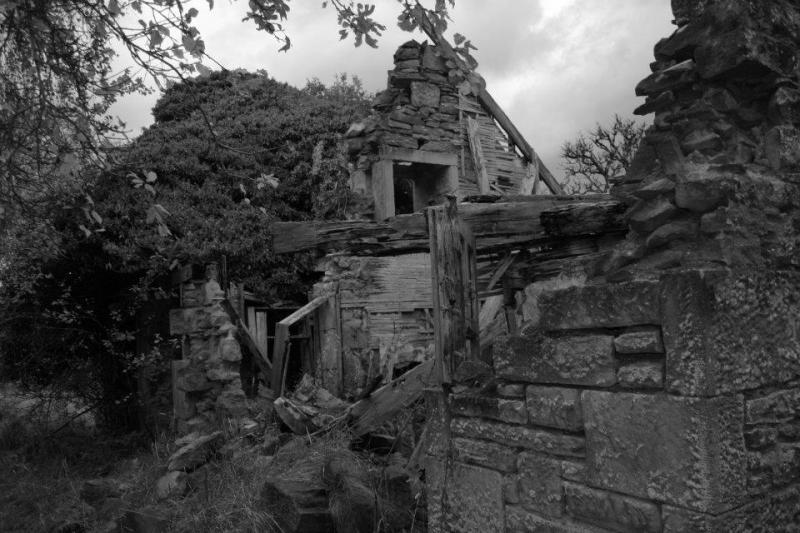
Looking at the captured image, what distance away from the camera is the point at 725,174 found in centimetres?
283

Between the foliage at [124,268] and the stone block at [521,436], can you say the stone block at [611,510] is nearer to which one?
the stone block at [521,436]

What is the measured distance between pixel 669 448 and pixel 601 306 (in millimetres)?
606

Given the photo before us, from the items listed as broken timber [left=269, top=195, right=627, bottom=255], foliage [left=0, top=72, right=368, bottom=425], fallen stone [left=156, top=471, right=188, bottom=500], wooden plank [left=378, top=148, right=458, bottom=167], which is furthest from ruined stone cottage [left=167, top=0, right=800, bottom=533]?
wooden plank [left=378, top=148, right=458, bottom=167]

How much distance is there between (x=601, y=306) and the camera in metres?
2.94

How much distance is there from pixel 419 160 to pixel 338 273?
7.52 feet

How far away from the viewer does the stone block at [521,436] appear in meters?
3.08

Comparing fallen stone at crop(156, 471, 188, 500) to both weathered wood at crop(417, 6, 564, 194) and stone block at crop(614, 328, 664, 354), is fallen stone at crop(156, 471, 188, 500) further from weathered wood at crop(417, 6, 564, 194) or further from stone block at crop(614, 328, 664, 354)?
weathered wood at crop(417, 6, 564, 194)

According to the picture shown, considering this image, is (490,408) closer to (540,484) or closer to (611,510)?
(540,484)

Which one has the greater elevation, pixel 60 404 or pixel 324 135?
pixel 324 135

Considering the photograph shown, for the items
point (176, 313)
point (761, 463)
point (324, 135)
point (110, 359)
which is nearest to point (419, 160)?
point (324, 135)

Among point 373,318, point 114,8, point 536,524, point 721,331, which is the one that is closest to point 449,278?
point 536,524

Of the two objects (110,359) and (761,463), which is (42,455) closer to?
(110,359)

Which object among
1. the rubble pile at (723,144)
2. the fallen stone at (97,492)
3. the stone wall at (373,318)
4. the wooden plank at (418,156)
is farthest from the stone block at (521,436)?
the wooden plank at (418,156)

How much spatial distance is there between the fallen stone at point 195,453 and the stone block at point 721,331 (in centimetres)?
562
